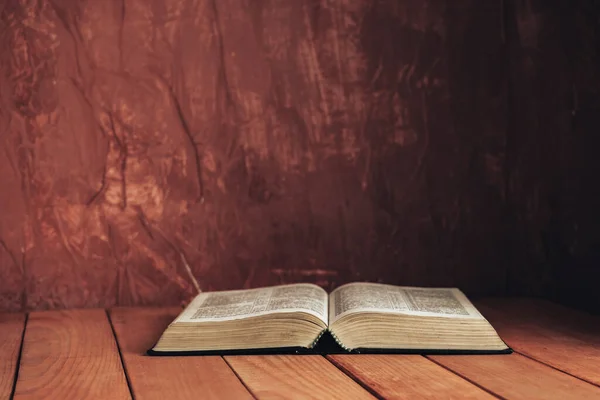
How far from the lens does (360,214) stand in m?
1.70

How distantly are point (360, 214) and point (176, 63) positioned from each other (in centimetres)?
51

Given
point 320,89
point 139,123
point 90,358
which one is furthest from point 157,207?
point 90,358

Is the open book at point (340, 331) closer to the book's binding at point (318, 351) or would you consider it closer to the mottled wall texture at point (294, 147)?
the book's binding at point (318, 351)

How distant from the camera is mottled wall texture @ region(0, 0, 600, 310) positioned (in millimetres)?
1596

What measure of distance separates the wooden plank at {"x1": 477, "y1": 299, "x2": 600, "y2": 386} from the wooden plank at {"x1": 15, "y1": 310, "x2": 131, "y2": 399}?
0.60m

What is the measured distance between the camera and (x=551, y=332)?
4.37 ft

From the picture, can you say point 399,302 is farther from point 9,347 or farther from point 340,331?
point 9,347

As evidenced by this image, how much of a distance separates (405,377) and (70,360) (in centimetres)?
49

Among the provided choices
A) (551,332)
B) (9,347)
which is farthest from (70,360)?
(551,332)

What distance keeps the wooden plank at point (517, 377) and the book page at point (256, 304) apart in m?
0.22

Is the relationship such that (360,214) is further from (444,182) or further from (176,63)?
(176,63)

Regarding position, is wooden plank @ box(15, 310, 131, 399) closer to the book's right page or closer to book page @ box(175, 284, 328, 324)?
book page @ box(175, 284, 328, 324)

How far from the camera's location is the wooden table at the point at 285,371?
945 mm

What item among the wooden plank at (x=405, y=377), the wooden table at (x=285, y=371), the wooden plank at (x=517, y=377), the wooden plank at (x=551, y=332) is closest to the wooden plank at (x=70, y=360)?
the wooden table at (x=285, y=371)
